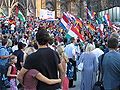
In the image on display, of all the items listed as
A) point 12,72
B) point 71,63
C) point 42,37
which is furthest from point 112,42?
point 71,63

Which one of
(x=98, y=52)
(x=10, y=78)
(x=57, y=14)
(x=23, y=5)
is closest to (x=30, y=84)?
(x=10, y=78)

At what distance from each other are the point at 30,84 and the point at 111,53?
63.0 inches

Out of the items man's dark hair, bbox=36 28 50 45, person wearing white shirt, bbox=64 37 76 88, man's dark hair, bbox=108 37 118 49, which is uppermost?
man's dark hair, bbox=36 28 50 45

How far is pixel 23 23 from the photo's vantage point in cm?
2842

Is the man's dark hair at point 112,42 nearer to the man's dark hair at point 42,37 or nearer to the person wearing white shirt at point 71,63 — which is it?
the man's dark hair at point 42,37

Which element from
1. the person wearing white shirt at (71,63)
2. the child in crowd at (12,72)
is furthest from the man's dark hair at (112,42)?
the person wearing white shirt at (71,63)

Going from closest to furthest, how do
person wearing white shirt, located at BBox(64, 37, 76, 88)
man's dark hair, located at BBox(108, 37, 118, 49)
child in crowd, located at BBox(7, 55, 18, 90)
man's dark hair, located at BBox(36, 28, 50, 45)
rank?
man's dark hair, located at BBox(36, 28, 50, 45) < man's dark hair, located at BBox(108, 37, 118, 49) < child in crowd, located at BBox(7, 55, 18, 90) < person wearing white shirt, located at BBox(64, 37, 76, 88)

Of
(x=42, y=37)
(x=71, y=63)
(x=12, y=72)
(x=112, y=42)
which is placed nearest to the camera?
(x=42, y=37)

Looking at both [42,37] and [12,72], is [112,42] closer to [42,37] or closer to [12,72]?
[42,37]

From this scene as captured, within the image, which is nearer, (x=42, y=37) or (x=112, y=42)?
(x=42, y=37)

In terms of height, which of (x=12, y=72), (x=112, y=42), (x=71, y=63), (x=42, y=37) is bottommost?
(x=71, y=63)

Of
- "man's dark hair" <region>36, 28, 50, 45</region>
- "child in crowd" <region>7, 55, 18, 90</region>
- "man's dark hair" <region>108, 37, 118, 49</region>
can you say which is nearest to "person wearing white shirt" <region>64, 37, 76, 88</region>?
"child in crowd" <region>7, 55, 18, 90</region>

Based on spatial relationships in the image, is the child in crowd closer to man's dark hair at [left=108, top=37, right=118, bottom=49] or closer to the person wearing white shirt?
the person wearing white shirt

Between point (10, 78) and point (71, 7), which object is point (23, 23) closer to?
point (10, 78)
